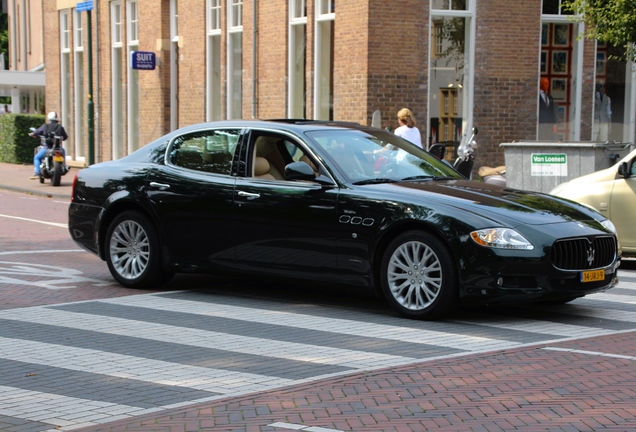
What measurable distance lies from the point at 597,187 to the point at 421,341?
18.5 feet

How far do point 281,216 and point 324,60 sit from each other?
14.0 meters

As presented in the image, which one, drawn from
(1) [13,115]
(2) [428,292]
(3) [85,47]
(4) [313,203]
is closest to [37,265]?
(4) [313,203]

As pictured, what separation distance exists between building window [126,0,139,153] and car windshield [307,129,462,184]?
22.7m

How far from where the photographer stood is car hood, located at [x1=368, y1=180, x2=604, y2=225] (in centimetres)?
884

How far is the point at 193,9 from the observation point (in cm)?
2872

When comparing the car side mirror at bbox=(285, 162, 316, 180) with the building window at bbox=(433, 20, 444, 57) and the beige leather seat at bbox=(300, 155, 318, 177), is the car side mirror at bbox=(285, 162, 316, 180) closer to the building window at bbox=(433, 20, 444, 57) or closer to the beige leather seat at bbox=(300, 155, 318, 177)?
the beige leather seat at bbox=(300, 155, 318, 177)

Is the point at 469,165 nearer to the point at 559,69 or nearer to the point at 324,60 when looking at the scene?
the point at 559,69

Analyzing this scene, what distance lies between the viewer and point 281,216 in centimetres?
964

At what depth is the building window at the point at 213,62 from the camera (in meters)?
27.8

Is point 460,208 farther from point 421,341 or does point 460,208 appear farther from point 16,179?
point 16,179

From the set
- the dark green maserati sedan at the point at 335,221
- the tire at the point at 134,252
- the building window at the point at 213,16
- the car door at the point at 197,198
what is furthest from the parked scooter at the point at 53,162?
the car door at the point at 197,198

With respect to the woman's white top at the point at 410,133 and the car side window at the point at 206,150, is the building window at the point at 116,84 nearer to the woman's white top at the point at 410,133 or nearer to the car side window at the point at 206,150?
the woman's white top at the point at 410,133

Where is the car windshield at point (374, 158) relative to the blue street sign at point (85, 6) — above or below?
below

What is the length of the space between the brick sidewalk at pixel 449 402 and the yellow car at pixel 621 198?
5.45 metres
